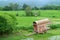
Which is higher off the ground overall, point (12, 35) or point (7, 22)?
point (7, 22)

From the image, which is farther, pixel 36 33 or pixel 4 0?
pixel 4 0

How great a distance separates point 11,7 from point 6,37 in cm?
1204

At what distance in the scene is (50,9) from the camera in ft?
78.5

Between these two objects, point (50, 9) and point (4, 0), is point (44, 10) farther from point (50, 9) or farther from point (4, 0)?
point (4, 0)

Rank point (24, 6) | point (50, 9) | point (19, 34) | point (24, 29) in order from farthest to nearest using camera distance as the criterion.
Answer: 1. point (50, 9)
2. point (24, 6)
3. point (24, 29)
4. point (19, 34)

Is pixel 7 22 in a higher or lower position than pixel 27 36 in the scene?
higher

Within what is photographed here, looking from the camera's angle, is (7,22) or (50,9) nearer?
(7,22)

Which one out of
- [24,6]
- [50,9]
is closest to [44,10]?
[50,9]

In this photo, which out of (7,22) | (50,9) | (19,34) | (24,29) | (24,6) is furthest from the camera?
(50,9)

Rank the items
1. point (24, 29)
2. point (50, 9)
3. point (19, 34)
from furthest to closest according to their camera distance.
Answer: point (50, 9), point (24, 29), point (19, 34)

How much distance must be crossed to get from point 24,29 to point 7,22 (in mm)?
2623

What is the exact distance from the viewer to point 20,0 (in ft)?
76.3

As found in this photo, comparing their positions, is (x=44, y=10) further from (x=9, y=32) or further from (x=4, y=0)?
(x=9, y=32)

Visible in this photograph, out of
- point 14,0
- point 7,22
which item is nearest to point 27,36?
point 7,22
